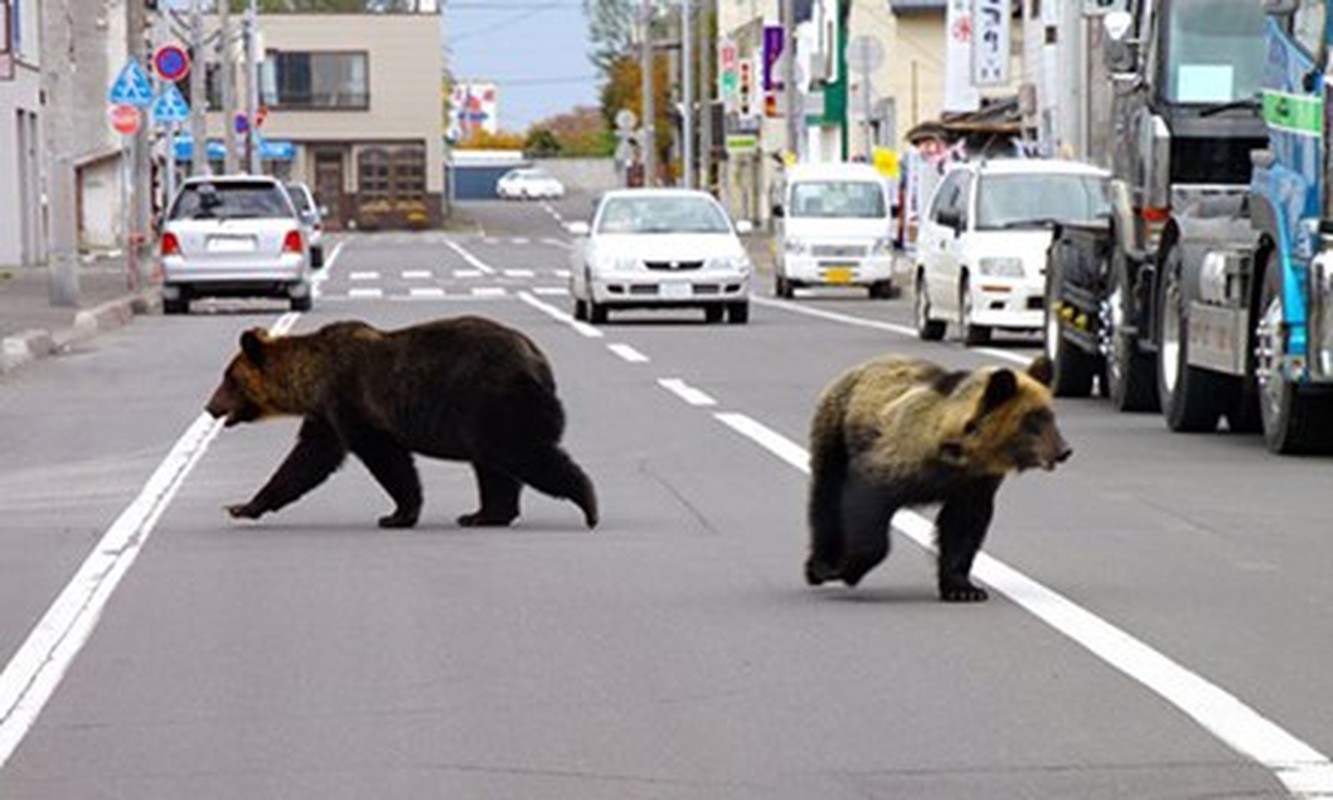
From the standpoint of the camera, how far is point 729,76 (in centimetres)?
11138

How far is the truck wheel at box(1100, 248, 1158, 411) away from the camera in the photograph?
2239 cm

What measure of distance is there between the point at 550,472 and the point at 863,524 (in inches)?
115

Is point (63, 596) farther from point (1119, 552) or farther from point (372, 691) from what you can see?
point (1119, 552)

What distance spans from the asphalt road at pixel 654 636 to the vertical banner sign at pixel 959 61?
42034 millimetres

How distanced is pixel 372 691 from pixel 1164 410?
12.0 meters

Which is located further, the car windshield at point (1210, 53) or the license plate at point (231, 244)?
the license plate at point (231, 244)

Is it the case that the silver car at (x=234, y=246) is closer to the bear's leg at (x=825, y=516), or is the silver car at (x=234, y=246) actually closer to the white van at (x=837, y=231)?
the white van at (x=837, y=231)

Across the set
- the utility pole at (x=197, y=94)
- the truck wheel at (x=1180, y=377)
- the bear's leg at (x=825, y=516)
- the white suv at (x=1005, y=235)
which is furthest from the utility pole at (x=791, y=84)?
the bear's leg at (x=825, y=516)

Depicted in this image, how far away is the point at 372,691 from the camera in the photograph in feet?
32.7

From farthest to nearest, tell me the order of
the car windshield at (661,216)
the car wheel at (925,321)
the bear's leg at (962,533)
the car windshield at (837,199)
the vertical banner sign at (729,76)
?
the vertical banner sign at (729,76), the car windshield at (837,199), the car windshield at (661,216), the car wheel at (925,321), the bear's leg at (962,533)

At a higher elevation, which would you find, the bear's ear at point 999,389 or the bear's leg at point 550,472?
the bear's ear at point 999,389

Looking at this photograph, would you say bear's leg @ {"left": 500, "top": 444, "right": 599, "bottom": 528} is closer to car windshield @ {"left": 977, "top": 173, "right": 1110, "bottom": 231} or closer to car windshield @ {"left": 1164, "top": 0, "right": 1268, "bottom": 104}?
car windshield @ {"left": 1164, "top": 0, "right": 1268, "bottom": 104}

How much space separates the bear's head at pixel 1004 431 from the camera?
11.2m

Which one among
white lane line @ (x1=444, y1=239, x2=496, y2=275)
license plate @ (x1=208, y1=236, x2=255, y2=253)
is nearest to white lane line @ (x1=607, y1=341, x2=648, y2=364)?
license plate @ (x1=208, y1=236, x2=255, y2=253)
